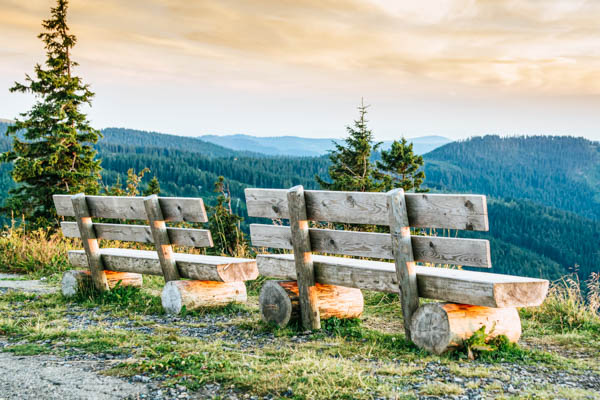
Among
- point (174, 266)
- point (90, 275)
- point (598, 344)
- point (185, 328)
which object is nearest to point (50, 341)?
point (185, 328)

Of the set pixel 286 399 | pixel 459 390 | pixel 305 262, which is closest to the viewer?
pixel 286 399

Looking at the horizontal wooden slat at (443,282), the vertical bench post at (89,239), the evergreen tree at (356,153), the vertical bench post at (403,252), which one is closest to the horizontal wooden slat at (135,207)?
the vertical bench post at (89,239)

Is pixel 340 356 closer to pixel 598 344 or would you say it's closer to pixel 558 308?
pixel 598 344

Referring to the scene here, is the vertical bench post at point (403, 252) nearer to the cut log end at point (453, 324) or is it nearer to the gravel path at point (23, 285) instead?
the cut log end at point (453, 324)

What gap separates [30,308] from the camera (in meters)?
7.41

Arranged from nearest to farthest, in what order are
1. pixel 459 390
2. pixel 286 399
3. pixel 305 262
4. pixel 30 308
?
pixel 286 399, pixel 459 390, pixel 305 262, pixel 30 308

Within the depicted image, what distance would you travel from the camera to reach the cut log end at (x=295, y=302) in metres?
6.12

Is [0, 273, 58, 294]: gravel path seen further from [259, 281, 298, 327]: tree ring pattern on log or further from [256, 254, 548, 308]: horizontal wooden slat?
[256, 254, 548, 308]: horizontal wooden slat

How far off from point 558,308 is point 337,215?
3.46 meters

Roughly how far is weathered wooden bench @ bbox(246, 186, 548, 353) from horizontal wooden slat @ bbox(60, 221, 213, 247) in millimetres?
768

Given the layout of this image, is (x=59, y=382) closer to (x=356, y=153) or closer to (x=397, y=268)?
(x=397, y=268)

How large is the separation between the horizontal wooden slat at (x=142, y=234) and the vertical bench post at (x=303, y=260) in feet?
4.10

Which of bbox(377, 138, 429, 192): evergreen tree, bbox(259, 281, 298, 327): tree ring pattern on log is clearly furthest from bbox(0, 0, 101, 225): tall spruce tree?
bbox(377, 138, 429, 192): evergreen tree

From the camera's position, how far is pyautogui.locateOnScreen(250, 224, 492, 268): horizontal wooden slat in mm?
4781
